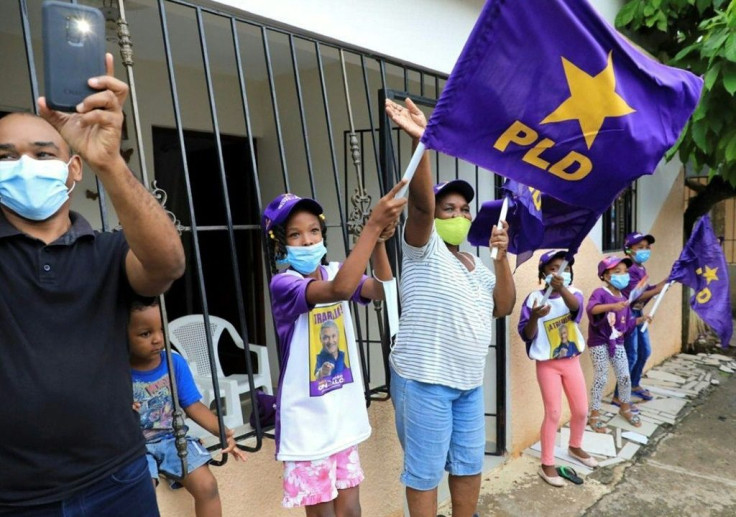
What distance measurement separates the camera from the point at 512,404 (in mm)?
3881

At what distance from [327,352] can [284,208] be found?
56 cm

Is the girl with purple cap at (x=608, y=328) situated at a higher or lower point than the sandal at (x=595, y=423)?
higher

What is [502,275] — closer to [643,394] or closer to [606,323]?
[606,323]

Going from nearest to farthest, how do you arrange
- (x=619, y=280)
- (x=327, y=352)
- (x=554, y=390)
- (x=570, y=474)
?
1. (x=327, y=352)
2. (x=554, y=390)
3. (x=570, y=474)
4. (x=619, y=280)

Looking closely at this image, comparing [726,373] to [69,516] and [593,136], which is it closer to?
[593,136]

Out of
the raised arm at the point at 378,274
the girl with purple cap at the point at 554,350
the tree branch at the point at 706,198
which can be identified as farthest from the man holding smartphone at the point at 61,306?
the tree branch at the point at 706,198

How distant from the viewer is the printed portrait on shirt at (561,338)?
3510 mm

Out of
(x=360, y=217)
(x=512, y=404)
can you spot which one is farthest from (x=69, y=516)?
(x=512, y=404)

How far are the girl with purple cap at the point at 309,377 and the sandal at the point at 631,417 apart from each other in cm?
349

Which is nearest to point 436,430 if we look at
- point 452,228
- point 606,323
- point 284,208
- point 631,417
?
point 452,228

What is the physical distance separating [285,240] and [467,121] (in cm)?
77

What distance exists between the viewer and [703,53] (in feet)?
13.5

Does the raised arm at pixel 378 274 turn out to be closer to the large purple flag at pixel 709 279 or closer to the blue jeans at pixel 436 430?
the blue jeans at pixel 436 430

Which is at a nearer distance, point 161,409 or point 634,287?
point 161,409
